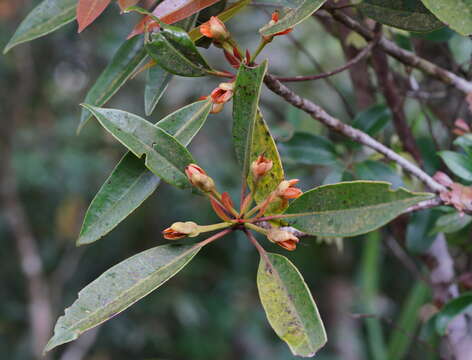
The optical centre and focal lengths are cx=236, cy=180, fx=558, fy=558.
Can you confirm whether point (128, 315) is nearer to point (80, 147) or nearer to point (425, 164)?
point (80, 147)

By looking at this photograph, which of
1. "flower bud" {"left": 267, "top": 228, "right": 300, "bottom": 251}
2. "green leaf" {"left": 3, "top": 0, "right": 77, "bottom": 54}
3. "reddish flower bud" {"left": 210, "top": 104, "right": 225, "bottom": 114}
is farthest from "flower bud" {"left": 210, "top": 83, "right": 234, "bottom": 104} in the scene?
"green leaf" {"left": 3, "top": 0, "right": 77, "bottom": 54}

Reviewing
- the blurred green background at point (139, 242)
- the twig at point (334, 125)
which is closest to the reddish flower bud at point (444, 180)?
the twig at point (334, 125)

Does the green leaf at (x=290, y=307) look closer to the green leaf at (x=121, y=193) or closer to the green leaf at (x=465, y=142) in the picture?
the green leaf at (x=121, y=193)

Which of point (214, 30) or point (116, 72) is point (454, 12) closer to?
point (214, 30)

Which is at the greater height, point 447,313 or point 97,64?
point 447,313

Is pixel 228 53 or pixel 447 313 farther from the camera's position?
pixel 447 313

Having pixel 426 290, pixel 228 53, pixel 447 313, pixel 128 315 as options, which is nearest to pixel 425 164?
pixel 447 313

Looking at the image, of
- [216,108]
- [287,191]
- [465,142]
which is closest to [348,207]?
[287,191]
